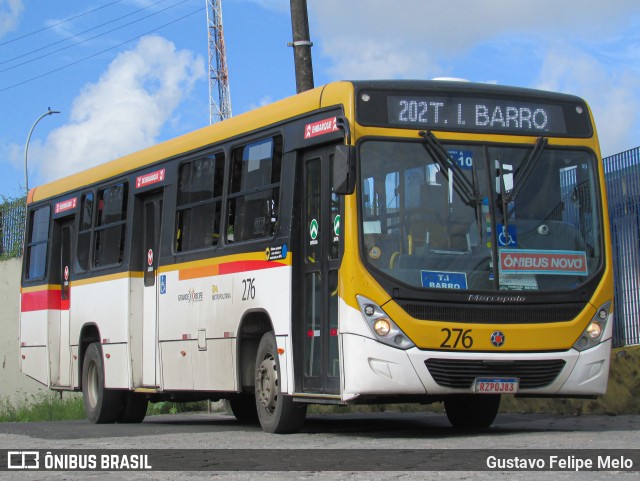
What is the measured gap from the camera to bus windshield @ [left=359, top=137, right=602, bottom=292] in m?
11.5

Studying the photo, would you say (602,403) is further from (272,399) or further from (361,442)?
(361,442)

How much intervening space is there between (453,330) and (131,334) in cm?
628

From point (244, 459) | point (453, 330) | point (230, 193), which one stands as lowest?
point (244, 459)

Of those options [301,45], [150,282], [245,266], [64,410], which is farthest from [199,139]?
[64,410]

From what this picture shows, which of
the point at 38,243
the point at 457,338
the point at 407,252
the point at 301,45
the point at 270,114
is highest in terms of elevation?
the point at 301,45

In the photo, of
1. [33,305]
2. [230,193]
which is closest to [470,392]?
[230,193]

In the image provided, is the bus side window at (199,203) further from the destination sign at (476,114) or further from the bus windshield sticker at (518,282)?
the bus windshield sticker at (518,282)

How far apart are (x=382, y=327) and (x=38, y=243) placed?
402 inches

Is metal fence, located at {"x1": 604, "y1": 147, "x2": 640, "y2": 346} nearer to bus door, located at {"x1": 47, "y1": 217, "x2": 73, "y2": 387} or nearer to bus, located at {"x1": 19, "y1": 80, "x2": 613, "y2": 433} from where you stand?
bus, located at {"x1": 19, "y1": 80, "x2": 613, "y2": 433}

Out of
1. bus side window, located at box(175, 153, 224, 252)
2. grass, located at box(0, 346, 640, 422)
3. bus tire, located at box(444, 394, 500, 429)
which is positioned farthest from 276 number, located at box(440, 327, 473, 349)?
grass, located at box(0, 346, 640, 422)

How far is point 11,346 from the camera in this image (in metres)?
27.5

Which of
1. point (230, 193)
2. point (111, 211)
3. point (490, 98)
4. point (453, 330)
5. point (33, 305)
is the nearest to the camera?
point (453, 330)

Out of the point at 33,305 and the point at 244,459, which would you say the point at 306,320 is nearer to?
the point at 244,459

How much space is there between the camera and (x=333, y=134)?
471 inches
